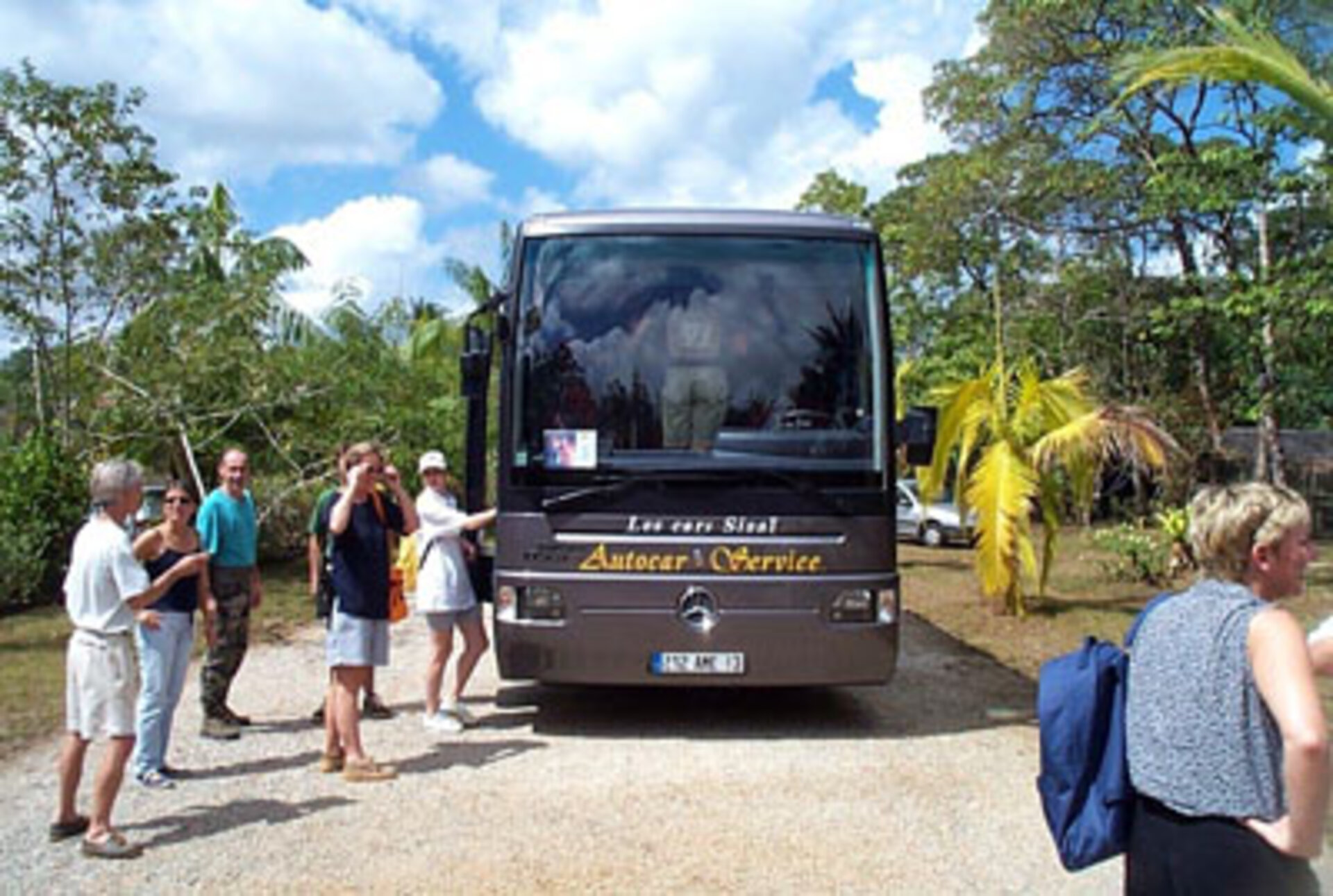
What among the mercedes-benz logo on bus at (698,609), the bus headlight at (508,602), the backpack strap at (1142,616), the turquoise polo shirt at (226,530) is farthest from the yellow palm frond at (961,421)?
the backpack strap at (1142,616)

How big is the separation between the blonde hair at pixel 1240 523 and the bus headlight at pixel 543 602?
15.7 feet

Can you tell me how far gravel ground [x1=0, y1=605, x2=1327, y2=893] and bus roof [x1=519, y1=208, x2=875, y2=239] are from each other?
3.18m

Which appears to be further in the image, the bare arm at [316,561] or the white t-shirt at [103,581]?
the bare arm at [316,561]

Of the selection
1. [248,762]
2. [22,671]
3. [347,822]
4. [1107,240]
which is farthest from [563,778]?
→ [1107,240]

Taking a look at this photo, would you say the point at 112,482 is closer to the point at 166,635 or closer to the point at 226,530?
the point at 166,635

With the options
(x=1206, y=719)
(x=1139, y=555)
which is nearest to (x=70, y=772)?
(x=1206, y=719)

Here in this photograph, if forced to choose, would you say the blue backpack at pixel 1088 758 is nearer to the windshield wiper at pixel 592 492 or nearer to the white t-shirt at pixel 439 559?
the windshield wiper at pixel 592 492

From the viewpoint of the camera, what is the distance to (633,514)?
283 inches

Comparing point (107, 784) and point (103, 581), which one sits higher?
point (103, 581)

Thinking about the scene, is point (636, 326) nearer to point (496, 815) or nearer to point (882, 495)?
point (882, 495)

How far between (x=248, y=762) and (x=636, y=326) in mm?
3426

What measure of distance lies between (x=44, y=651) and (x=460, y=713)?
17.2 ft

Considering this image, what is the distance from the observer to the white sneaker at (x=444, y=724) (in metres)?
7.56

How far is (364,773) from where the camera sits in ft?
20.9
